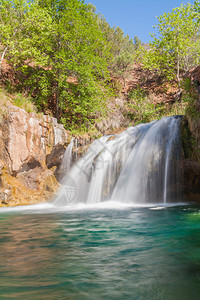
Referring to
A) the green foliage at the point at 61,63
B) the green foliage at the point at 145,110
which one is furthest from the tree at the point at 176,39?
the green foliage at the point at 61,63

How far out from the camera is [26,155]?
1218 cm

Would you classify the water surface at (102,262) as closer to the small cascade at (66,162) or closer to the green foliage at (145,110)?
the small cascade at (66,162)

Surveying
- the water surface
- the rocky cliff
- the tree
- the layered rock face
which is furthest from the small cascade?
the tree

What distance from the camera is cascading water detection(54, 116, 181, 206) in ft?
36.2

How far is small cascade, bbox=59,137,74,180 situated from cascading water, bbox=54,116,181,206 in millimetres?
375

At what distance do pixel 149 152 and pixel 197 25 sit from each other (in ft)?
55.7

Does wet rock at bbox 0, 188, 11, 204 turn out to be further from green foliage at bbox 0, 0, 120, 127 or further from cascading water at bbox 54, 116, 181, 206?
green foliage at bbox 0, 0, 120, 127

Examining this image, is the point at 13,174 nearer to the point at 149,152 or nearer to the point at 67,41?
the point at 149,152

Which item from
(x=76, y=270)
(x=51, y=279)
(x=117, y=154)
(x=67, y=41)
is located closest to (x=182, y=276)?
(x=76, y=270)

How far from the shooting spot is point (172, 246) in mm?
3957

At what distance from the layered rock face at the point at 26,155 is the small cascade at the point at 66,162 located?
1.99 feet

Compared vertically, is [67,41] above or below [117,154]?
above

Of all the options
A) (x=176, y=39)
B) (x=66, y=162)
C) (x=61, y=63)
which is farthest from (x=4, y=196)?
(x=176, y=39)

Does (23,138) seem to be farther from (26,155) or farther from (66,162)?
(66,162)
